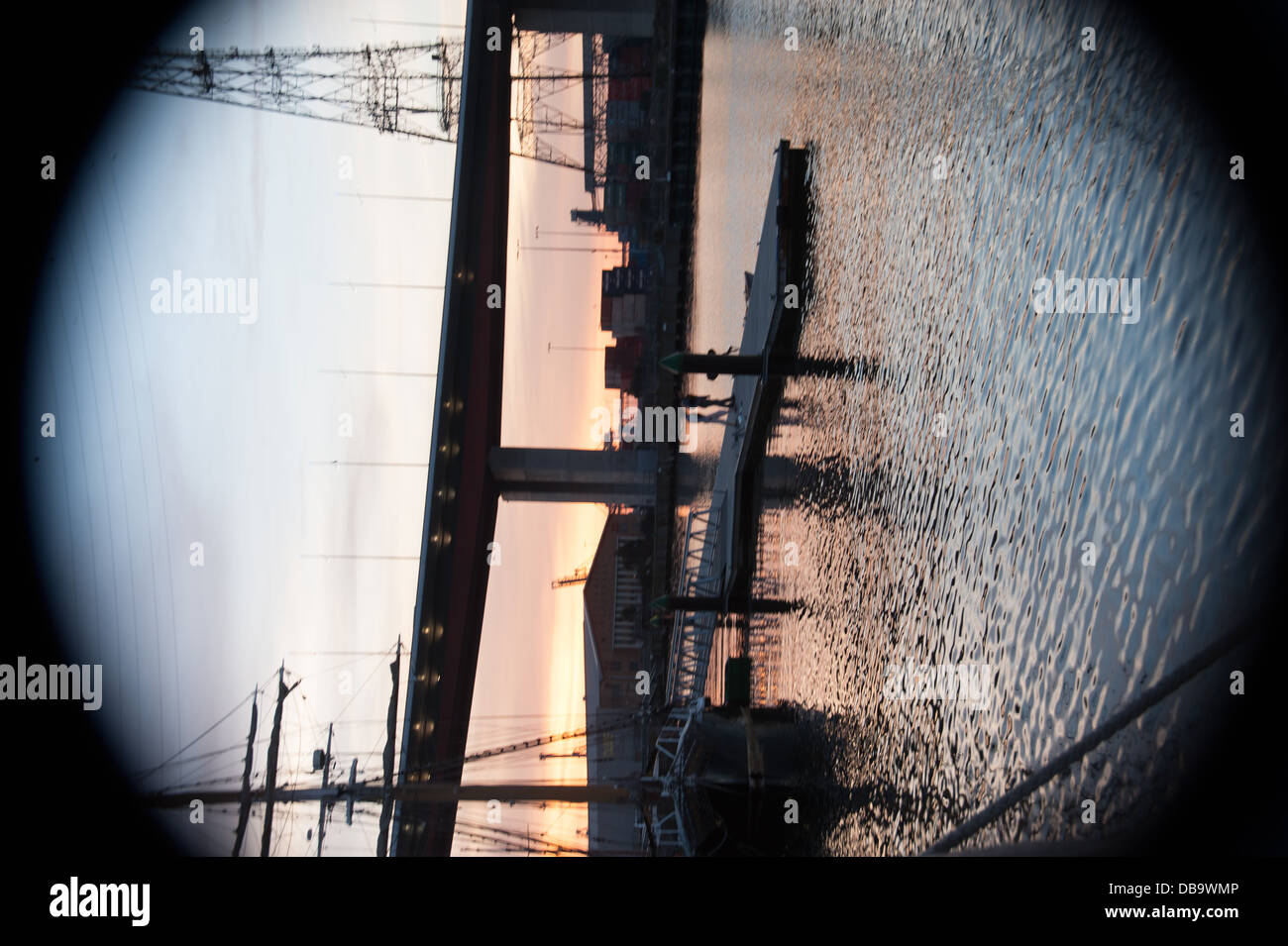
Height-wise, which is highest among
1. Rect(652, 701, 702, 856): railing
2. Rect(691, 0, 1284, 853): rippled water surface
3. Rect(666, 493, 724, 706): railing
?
Rect(691, 0, 1284, 853): rippled water surface

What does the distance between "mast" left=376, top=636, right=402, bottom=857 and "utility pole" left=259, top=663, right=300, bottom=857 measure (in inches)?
57.8

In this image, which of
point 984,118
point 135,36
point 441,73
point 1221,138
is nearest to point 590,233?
point 441,73

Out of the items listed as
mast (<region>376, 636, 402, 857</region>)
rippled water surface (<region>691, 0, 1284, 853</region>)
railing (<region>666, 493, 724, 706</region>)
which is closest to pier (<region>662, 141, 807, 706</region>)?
railing (<region>666, 493, 724, 706</region>)

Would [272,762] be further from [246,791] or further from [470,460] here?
[470,460]

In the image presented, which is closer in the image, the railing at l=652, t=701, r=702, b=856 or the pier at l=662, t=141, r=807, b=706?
the pier at l=662, t=141, r=807, b=706

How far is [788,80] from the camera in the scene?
806 cm

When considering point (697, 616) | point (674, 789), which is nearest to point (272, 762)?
point (697, 616)

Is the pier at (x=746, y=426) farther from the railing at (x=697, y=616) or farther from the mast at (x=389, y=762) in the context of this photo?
the mast at (x=389, y=762)

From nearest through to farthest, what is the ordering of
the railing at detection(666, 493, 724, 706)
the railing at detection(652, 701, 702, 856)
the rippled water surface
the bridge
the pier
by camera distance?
the rippled water surface → the pier → the railing at detection(652, 701, 702, 856) → the railing at detection(666, 493, 724, 706) → the bridge

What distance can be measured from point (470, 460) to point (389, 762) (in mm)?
4910

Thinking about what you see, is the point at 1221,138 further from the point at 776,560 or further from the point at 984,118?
the point at 776,560

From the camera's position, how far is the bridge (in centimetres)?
1387

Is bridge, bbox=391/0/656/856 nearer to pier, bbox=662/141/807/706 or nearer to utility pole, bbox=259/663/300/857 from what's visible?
utility pole, bbox=259/663/300/857
